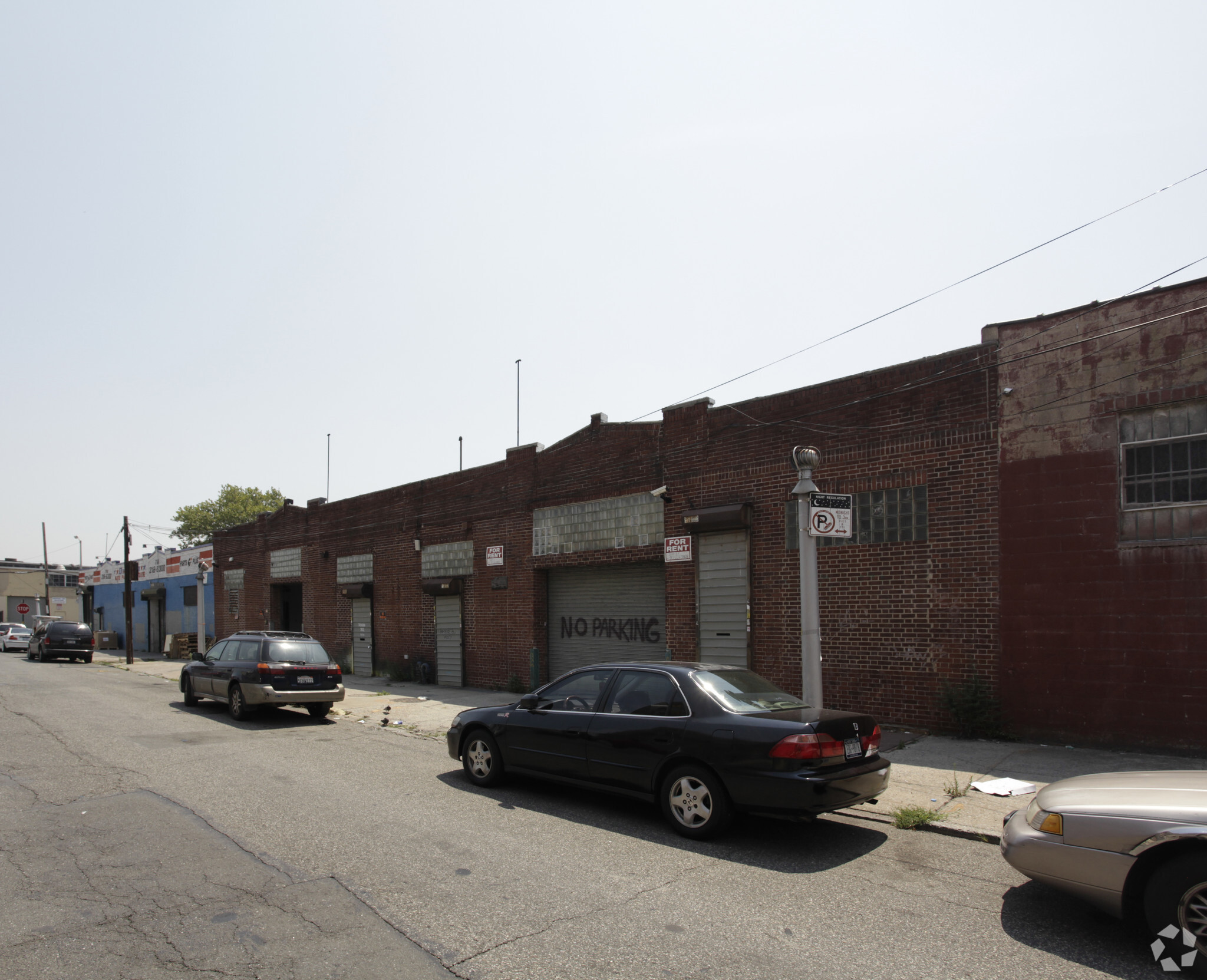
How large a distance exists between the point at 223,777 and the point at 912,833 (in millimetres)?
7248

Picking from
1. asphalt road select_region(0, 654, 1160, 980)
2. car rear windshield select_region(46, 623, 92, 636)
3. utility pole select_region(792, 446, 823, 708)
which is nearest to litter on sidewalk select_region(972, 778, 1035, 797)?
asphalt road select_region(0, 654, 1160, 980)

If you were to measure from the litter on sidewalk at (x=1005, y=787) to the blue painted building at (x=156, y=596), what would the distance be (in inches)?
1189

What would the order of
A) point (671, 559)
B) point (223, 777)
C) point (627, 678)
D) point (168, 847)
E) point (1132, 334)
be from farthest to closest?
1. point (671, 559)
2. point (1132, 334)
3. point (223, 777)
4. point (627, 678)
5. point (168, 847)

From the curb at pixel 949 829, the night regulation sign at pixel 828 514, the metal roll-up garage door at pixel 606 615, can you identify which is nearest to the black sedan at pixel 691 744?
the curb at pixel 949 829

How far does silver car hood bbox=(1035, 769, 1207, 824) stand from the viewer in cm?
439

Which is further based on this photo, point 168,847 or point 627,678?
point 627,678

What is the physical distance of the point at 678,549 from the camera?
587 inches

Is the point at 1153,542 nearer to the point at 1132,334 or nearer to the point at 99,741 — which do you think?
the point at 1132,334

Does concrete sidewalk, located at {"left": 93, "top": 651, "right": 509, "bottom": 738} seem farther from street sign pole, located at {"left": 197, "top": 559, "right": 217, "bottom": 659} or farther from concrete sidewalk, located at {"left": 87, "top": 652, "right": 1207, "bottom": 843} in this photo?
street sign pole, located at {"left": 197, "top": 559, "right": 217, "bottom": 659}

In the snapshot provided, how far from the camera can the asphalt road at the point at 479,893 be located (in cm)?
437

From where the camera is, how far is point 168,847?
6.42m

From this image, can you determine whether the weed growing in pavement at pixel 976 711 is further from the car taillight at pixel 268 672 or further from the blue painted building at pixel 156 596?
the blue painted building at pixel 156 596

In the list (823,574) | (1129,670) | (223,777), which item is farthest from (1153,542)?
(223,777)

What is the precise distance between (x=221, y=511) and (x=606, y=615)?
63.0 metres
